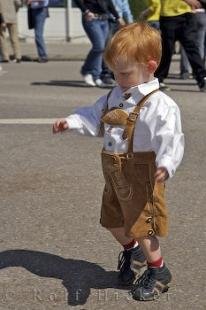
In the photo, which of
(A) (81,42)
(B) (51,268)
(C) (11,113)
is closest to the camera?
(B) (51,268)

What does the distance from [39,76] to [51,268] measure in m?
8.20

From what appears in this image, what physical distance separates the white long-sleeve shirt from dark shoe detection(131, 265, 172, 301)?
2.01 ft

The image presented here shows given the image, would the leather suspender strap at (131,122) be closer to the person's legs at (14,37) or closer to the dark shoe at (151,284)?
the dark shoe at (151,284)

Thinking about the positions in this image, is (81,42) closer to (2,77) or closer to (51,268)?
(2,77)

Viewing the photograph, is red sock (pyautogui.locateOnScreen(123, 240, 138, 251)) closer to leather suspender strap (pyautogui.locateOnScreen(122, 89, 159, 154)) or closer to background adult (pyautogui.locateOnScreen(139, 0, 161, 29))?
leather suspender strap (pyautogui.locateOnScreen(122, 89, 159, 154))

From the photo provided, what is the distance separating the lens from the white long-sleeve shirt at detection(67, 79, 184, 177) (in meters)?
3.29

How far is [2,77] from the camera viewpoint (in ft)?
38.3

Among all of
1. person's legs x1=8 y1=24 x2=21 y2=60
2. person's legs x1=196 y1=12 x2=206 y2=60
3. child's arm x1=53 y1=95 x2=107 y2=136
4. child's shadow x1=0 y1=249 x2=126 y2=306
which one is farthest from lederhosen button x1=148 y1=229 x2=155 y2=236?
person's legs x1=8 y1=24 x2=21 y2=60

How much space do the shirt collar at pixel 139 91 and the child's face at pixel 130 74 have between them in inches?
0.8

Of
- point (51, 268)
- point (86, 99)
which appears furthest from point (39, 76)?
point (51, 268)

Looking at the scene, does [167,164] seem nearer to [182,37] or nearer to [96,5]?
[182,37]

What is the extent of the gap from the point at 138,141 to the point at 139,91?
0.23 m

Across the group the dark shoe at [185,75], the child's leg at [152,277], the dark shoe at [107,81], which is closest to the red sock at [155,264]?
the child's leg at [152,277]

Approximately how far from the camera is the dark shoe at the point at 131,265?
376cm
